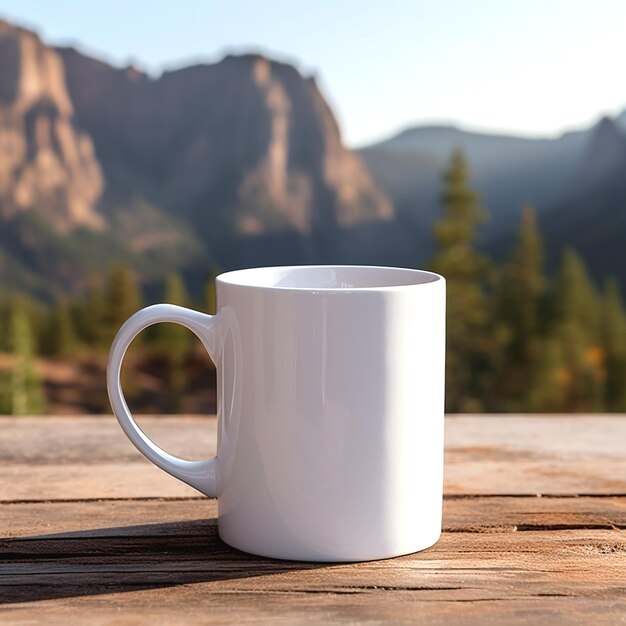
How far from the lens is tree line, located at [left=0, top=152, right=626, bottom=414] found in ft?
41.2

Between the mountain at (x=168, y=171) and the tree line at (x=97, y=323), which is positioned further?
the mountain at (x=168, y=171)

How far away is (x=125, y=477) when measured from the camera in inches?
27.9

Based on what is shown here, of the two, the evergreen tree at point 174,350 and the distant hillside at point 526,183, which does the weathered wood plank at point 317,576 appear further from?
the distant hillside at point 526,183

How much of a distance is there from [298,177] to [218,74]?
395 centimetres

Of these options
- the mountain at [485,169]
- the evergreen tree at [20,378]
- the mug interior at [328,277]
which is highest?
the mountain at [485,169]

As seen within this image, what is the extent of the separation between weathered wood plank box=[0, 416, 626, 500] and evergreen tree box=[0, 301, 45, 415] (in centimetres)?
1178

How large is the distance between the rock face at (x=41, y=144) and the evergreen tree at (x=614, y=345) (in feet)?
36.0

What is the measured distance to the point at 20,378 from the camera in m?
13.2

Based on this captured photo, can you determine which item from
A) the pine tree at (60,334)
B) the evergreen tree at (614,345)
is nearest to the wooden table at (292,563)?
the evergreen tree at (614,345)

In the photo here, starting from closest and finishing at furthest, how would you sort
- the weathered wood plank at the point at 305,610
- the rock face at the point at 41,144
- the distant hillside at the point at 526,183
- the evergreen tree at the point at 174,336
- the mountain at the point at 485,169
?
the weathered wood plank at the point at 305,610
the evergreen tree at the point at 174,336
the distant hillside at the point at 526,183
the mountain at the point at 485,169
the rock face at the point at 41,144

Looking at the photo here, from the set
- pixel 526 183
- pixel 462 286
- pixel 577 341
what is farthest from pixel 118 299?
pixel 526 183

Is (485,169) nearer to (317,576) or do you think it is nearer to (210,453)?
(210,453)

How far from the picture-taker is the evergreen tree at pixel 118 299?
1521cm

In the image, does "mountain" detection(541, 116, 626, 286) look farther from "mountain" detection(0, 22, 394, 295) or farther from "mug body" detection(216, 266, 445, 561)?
"mug body" detection(216, 266, 445, 561)
